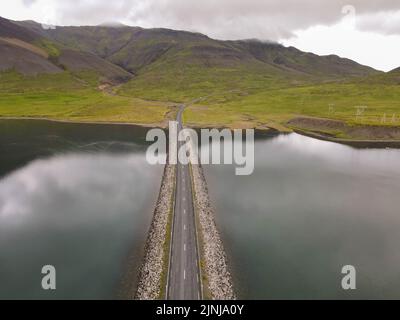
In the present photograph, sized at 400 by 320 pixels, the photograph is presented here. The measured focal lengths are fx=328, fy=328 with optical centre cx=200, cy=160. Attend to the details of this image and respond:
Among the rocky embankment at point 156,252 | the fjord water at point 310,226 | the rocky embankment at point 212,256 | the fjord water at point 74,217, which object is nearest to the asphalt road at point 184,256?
the rocky embankment at point 212,256

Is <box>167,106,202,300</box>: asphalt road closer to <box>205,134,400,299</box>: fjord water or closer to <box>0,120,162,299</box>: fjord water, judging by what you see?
<box>0,120,162,299</box>: fjord water

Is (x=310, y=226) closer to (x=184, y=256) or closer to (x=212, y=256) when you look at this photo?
(x=212, y=256)

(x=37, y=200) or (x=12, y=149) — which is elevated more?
(x=12, y=149)

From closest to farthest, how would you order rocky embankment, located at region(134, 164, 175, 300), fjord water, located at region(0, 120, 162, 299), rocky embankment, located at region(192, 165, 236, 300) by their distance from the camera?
rocky embankment, located at region(134, 164, 175, 300) < rocky embankment, located at region(192, 165, 236, 300) < fjord water, located at region(0, 120, 162, 299)

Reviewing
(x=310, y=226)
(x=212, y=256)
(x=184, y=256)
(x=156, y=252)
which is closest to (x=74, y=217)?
(x=156, y=252)

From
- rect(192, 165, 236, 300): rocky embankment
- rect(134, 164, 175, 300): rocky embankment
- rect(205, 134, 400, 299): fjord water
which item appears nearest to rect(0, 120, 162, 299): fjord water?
rect(134, 164, 175, 300): rocky embankment

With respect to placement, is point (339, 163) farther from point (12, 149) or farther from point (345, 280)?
point (12, 149)
